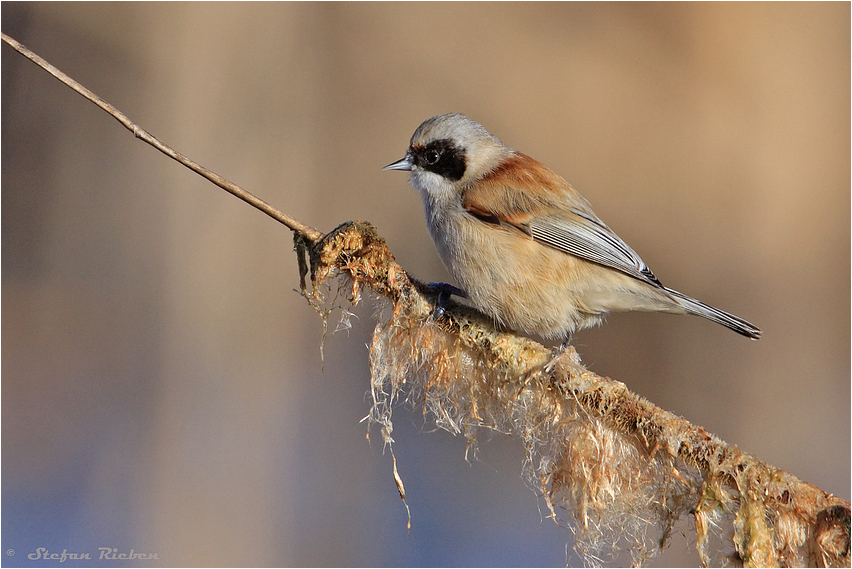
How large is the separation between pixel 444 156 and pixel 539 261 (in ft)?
2.45

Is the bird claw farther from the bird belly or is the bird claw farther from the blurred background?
the blurred background

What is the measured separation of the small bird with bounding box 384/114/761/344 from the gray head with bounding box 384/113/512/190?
9cm

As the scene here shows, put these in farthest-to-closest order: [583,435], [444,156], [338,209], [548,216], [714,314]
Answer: [338,209] < [444,156] < [548,216] < [714,314] < [583,435]

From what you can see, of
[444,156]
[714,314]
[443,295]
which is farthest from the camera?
[444,156]

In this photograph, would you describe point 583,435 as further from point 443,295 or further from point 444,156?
point 444,156

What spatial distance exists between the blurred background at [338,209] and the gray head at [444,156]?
261 cm

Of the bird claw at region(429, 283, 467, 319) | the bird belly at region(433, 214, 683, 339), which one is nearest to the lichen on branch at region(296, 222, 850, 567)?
the bird claw at region(429, 283, 467, 319)

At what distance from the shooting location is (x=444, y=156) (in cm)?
335

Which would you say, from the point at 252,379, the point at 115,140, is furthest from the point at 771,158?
the point at 115,140

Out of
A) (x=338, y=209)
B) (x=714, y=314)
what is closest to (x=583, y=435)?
(x=714, y=314)

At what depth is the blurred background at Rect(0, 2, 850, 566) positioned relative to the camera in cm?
571

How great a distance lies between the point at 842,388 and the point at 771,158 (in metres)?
2.22

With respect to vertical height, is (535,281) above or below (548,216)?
below

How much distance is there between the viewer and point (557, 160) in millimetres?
5980
